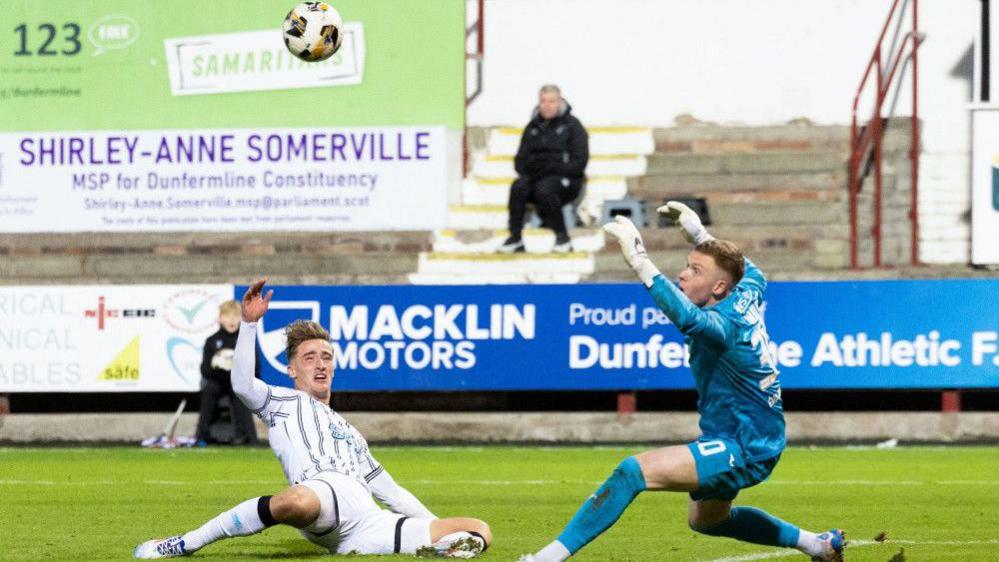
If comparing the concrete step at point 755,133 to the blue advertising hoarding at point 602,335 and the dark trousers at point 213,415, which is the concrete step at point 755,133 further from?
the dark trousers at point 213,415

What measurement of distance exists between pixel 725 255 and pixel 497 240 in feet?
45.4

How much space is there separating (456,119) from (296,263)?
9.96ft

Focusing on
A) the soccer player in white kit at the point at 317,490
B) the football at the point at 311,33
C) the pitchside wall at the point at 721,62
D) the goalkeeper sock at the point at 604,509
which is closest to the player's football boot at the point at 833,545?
the goalkeeper sock at the point at 604,509

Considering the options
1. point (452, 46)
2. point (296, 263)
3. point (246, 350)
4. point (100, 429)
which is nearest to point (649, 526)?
point (246, 350)

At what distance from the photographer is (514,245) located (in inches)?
811

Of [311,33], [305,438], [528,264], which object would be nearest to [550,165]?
[528,264]

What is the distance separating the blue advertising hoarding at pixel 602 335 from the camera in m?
17.7

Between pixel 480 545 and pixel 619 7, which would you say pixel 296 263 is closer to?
pixel 619 7

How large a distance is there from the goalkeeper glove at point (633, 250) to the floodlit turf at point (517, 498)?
6.97 ft

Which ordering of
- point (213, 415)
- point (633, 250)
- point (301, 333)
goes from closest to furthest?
1. point (633, 250)
2. point (301, 333)
3. point (213, 415)

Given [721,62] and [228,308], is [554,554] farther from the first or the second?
[721,62]

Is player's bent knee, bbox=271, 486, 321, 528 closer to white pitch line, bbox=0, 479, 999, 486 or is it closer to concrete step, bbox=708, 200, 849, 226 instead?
white pitch line, bbox=0, 479, 999, 486

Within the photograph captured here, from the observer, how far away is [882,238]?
2155 centimetres

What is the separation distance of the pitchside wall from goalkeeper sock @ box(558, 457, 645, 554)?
614 inches
